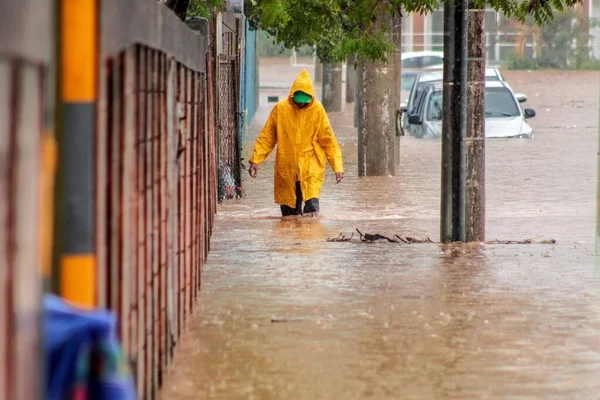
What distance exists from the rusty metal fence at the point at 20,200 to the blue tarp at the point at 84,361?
141 millimetres

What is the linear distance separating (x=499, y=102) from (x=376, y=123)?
671 cm

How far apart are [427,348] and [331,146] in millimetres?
6610

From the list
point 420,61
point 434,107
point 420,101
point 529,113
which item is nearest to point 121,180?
point 529,113

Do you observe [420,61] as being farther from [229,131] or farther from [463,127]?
[463,127]

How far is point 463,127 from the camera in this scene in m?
11.9

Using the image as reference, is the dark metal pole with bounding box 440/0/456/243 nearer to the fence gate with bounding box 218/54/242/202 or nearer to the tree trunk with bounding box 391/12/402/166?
the fence gate with bounding box 218/54/242/202

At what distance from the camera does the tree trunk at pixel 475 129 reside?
1191 cm

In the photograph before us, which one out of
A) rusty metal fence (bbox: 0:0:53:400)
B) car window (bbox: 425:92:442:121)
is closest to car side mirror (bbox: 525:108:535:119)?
car window (bbox: 425:92:442:121)

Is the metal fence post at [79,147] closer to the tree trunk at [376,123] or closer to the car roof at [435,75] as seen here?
the tree trunk at [376,123]

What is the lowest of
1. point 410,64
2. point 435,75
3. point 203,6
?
point 435,75

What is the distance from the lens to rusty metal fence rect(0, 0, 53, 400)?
337 cm

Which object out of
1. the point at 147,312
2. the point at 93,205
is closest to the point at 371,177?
the point at 147,312

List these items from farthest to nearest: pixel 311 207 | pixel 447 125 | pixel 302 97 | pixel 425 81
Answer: pixel 425 81, pixel 311 207, pixel 302 97, pixel 447 125

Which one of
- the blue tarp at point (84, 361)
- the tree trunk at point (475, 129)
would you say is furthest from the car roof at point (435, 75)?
the blue tarp at point (84, 361)
